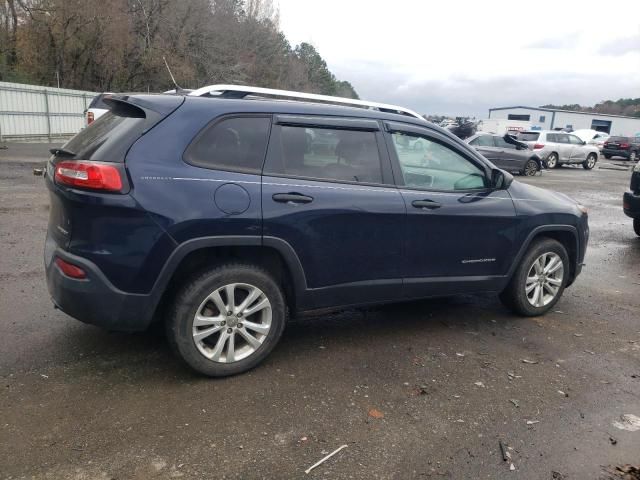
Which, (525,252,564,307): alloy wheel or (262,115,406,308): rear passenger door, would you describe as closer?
(262,115,406,308): rear passenger door

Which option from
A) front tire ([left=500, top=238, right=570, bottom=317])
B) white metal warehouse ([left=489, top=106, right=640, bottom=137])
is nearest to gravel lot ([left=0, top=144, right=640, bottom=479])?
front tire ([left=500, top=238, right=570, bottom=317])

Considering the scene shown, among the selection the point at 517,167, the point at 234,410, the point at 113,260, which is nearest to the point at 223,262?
the point at 113,260

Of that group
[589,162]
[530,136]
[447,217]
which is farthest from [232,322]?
[589,162]

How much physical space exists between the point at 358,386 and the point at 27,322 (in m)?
2.69

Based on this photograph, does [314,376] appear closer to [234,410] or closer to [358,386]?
[358,386]

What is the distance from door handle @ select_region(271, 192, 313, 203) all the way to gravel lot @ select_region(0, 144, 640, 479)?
1200 millimetres

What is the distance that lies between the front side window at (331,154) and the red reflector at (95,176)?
3.54ft

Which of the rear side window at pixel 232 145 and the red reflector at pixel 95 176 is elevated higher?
the rear side window at pixel 232 145

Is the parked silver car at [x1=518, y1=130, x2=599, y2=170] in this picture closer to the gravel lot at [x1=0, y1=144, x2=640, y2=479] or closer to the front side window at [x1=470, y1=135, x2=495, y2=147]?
the front side window at [x1=470, y1=135, x2=495, y2=147]

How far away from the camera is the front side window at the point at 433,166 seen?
422 centimetres

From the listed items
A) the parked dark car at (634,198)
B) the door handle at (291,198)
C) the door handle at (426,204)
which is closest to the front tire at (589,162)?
the parked dark car at (634,198)

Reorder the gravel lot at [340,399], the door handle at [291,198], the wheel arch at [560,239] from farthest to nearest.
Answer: the wheel arch at [560,239]
the door handle at [291,198]
the gravel lot at [340,399]

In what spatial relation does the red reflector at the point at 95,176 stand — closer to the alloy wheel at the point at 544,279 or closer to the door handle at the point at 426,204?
the door handle at the point at 426,204

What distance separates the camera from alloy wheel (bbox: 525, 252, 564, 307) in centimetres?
494
